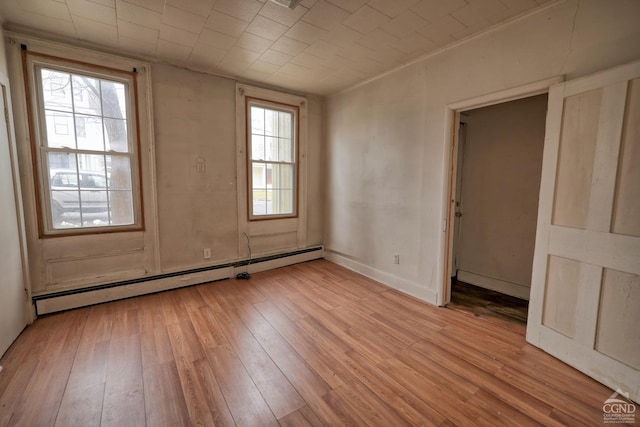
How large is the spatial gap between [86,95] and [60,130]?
0.46 m

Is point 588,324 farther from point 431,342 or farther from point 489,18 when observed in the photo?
point 489,18

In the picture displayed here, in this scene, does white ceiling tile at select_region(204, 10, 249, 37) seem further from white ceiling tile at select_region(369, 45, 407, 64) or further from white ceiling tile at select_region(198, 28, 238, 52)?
white ceiling tile at select_region(369, 45, 407, 64)

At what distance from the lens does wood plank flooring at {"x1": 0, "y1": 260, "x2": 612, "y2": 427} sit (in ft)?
5.07

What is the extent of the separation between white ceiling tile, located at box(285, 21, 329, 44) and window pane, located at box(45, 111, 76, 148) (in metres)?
2.45

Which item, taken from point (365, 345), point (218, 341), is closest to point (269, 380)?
point (218, 341)

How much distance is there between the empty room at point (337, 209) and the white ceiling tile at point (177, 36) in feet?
0.15

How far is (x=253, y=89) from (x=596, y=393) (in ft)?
15.0

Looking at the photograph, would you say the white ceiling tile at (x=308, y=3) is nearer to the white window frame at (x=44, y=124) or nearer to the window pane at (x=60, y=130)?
the white window frame at (x=44, y=124)

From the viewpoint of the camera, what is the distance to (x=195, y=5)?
2088mm

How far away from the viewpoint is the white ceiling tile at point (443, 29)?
2279 mm

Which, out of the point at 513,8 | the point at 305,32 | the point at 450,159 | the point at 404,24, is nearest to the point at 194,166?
the point at 305,32

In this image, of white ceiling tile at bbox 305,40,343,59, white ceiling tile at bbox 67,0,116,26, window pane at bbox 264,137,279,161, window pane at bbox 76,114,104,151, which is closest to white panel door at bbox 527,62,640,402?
white ceiling tile at bbox 305,40,343,59

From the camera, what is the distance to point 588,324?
1870mm

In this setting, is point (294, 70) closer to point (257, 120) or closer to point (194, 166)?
point (257, 120)
